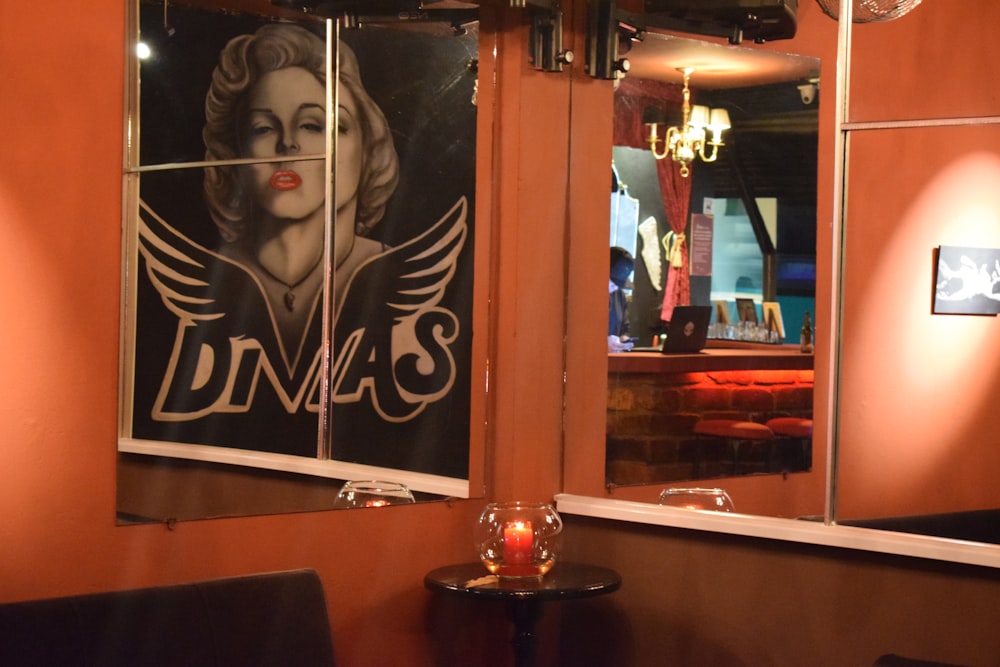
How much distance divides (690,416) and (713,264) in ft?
2.43

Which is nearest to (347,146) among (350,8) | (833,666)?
(350,8)

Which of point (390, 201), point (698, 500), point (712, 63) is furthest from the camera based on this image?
point (712, 63)

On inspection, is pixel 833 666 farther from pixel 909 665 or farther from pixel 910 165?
pixel 910 165

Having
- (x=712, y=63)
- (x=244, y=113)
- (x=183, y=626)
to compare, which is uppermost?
(x=712, y=63)

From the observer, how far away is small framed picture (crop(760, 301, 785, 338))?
18.1ft

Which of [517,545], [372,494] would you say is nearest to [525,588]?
[517,545]

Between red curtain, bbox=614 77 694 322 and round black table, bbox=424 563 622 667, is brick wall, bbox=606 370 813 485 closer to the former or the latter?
red curtain, bbox=614 77 694 322

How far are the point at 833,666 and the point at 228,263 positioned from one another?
6.82ft

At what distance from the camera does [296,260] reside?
12.0ft

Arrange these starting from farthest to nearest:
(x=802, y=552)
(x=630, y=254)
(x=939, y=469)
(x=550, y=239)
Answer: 1. (x=939, y=469)
2. (x=630, y=254)
3. (x=550, y=239)
4. (x=802, y=552)

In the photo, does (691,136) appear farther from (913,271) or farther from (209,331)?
(209,331)

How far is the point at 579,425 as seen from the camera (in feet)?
14.1

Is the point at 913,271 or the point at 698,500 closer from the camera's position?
the point at 698,500

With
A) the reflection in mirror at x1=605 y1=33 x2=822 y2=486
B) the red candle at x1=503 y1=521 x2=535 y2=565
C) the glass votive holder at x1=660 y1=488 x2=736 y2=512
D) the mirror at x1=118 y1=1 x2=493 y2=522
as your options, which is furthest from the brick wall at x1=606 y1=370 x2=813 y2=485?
the red candle at x1=503 y1=521 x2=535 y2=565
